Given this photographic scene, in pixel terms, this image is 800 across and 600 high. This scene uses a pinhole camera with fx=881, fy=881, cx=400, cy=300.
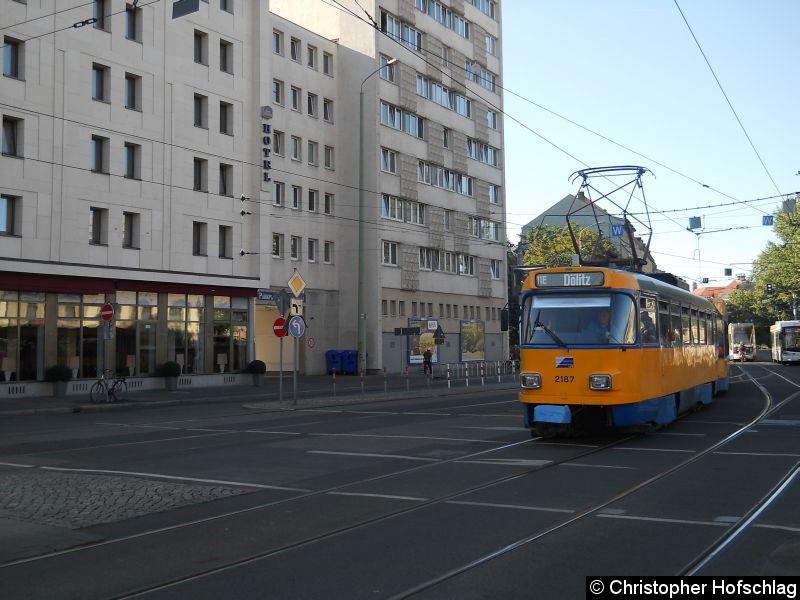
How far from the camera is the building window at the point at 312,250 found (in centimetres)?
4981

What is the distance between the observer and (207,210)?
129 feet

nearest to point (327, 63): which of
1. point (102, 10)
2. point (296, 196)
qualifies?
point (296, 196)

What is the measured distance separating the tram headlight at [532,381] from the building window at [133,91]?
26.1m

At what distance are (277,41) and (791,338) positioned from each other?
4204 centimetres

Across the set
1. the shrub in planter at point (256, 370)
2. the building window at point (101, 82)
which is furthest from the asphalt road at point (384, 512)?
the shrub in planter at point (256, 370)

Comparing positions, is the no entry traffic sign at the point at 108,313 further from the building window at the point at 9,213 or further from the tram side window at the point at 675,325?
the tram side window at the point at 675,325

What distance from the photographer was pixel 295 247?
4878 cm

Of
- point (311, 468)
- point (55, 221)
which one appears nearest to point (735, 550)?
point (311, 468)

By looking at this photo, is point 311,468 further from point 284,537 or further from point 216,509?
point 284,537

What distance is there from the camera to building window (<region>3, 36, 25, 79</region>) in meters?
31.0

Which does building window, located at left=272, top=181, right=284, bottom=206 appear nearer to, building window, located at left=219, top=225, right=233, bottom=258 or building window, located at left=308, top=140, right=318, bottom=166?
building window, located at left=308, top=140, right=318, bottom=166

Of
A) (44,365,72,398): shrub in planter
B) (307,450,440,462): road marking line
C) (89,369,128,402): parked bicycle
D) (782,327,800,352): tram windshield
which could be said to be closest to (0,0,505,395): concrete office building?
(44,365,72,398): shrub in planter

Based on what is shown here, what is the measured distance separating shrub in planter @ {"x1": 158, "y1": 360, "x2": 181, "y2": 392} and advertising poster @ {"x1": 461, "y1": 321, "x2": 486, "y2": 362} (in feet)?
91.8

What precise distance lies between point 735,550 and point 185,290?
1315 inches
